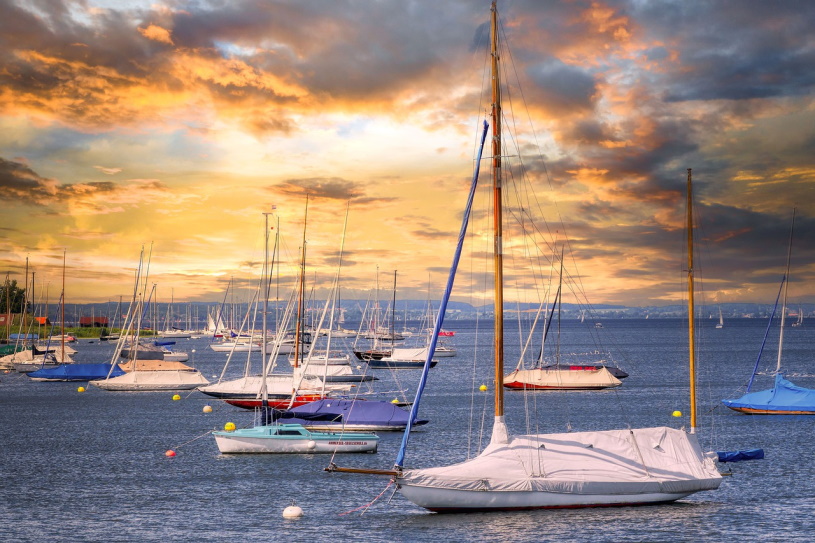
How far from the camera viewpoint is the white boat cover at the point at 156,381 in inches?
4038

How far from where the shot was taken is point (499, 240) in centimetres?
3572

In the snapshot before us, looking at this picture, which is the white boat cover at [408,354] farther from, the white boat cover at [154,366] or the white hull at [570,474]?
the white hull at [570,474]

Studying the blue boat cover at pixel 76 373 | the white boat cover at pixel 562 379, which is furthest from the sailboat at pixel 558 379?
the blue boat cover at pixel 76 373

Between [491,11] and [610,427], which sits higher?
[491,11]

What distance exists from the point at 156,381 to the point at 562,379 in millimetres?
48174

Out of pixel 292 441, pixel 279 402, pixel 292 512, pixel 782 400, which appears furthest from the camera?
pixel 782 400

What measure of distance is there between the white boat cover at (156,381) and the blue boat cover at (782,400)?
60247 mm

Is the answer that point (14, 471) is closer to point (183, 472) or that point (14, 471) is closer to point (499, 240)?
point (183, 472)

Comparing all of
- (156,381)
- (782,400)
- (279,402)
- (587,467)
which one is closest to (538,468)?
(587,467)

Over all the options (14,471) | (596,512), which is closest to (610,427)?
(596,512)

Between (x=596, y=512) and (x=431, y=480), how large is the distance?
7591mm

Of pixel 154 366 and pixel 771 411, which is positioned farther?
pixel 154 366

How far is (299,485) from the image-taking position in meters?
45.5

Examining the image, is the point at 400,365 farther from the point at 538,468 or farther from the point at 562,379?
the point at 538,468
